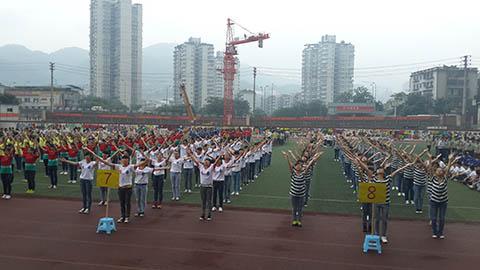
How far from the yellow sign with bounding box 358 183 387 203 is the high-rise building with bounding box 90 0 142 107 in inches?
5909

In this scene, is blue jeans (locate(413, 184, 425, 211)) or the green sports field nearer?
blue jeans (locate(413, 184, 425, 211))

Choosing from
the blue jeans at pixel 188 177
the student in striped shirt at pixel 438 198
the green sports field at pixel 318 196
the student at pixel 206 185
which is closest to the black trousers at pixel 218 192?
the student at pixel 206 185

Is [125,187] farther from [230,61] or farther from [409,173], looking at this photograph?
[230,61]

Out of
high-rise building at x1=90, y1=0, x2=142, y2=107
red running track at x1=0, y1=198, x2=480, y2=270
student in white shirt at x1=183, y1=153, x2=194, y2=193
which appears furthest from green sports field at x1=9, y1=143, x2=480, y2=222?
high-rise building at x1=90, y1=0, x2=142, y2=107

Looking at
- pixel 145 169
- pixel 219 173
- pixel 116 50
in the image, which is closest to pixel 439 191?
pixel 219 173

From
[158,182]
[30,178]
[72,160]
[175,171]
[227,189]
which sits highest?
[175,171]

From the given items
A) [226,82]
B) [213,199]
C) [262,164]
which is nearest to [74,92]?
[226,82]

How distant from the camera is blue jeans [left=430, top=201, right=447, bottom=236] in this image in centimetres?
1125

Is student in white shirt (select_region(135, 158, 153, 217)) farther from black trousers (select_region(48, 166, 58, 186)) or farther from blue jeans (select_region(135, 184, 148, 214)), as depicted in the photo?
black trousers (select_region(48, 166, 58, 186))

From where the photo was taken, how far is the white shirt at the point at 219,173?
13.4 meters

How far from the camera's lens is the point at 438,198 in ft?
36.6

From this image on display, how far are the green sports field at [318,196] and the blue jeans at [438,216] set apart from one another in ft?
7.10

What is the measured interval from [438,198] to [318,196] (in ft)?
20.6

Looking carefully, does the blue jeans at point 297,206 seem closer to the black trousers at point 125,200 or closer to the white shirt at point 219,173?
the white shirt at point 219,173
